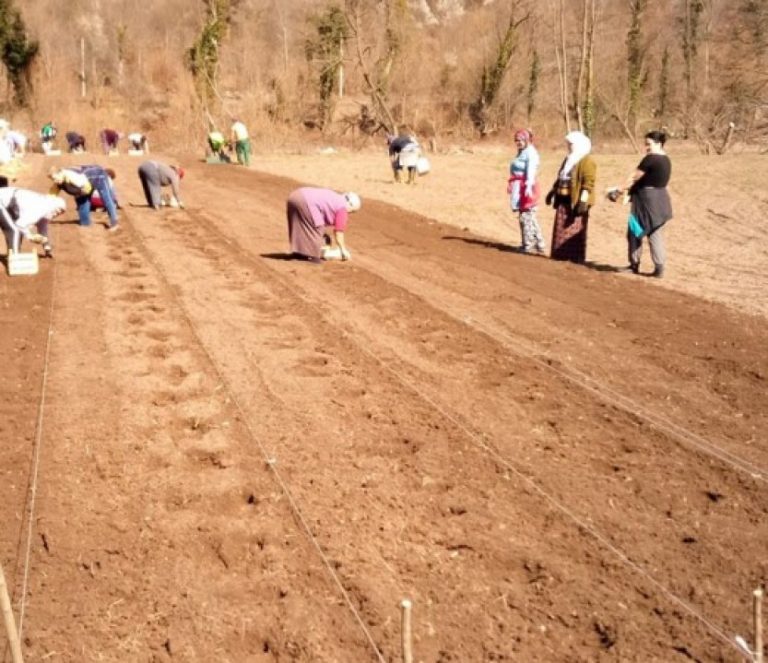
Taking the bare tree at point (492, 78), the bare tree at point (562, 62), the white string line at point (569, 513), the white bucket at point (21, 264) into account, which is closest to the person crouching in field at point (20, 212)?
the white bucket at point (21, 264)

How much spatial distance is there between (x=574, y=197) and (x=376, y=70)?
3888 cm

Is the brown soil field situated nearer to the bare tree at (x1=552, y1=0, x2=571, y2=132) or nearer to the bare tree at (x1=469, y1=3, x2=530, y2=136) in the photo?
the bare tree at (x1=552, y1=0, x2=571, y2=132)

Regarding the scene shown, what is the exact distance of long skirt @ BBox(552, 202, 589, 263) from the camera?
1036cm

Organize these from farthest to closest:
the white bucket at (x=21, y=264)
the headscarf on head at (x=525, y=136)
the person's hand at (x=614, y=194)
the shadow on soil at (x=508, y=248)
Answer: the headscarf on head at (x=525, y=136) < the shadow on soil at (x=508, y=248) < the white bucket at (x=21, y=264) < the person's hand at (x=614, y=194)

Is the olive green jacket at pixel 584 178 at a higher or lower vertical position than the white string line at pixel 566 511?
higher

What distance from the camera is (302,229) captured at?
10.0 m

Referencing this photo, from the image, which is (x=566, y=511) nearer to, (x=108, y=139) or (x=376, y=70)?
(x=108, y=139)

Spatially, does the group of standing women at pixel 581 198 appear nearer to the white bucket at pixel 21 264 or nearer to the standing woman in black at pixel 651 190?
the standing woman in black at pixel 651 190

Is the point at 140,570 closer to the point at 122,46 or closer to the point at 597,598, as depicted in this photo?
the point at 597,598

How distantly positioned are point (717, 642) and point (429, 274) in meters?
7.02

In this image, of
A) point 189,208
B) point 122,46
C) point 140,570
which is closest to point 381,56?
point 122,46

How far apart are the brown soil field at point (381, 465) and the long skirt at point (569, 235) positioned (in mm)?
1055

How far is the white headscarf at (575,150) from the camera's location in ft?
32.5

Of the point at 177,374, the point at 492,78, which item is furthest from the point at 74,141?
the point at 177,374
